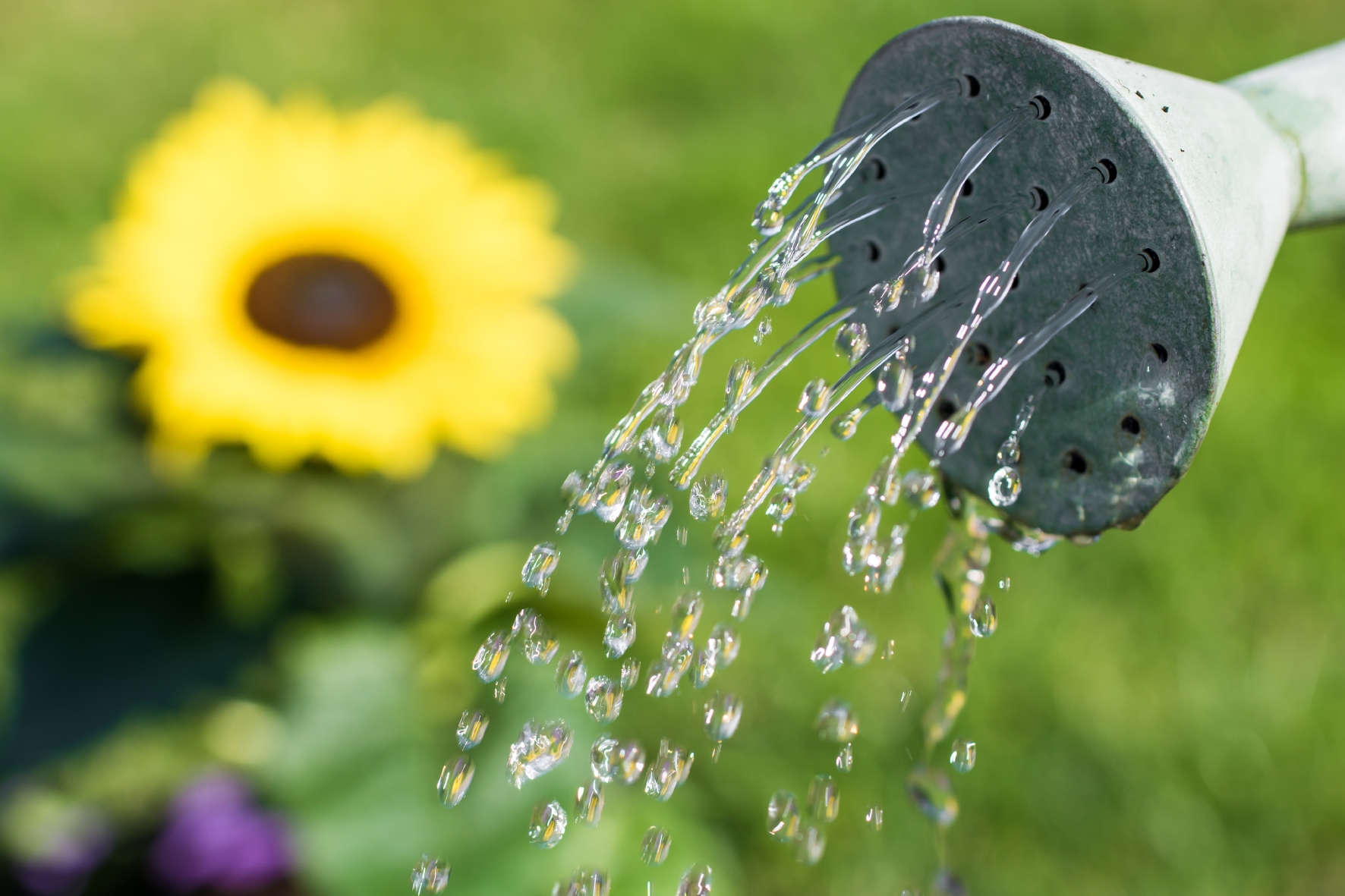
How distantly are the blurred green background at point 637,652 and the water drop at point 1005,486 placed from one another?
0.73 m

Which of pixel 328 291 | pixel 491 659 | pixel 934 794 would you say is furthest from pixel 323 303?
pixel 934 794

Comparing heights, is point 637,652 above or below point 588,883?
above

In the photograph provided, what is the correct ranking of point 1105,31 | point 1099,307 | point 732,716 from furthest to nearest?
point 1105,31
point 732,716
point 1099,307

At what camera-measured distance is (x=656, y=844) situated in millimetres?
1219

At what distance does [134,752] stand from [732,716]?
3.23 ft

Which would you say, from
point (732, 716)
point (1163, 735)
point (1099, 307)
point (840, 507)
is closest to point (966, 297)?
point (1099, 307)

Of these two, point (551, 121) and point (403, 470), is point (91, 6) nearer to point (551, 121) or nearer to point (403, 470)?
point (551, 121)

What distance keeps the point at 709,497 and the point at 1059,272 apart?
0.76 ft

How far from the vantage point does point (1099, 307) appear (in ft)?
1.93

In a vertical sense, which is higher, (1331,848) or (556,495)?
(556,495)

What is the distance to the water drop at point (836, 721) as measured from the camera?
3.95ft

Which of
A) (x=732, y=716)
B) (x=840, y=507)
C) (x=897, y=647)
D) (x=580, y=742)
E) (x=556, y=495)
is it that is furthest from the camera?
(x=840, y=507)

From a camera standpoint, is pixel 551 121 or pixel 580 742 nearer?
pixel 580 742

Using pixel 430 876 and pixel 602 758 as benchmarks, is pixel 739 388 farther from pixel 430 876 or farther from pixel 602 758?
pixel 430 876
